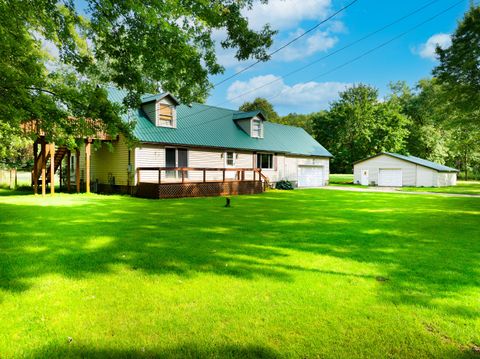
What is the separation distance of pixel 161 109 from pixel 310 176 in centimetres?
1700

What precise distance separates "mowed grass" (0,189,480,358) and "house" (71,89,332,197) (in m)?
9.96

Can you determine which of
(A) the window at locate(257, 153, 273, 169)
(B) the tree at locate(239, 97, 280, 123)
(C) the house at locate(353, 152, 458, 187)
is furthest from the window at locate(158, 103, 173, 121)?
(B) the tree at locate(239, 97, 280, 123)

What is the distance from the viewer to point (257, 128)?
1075 inches

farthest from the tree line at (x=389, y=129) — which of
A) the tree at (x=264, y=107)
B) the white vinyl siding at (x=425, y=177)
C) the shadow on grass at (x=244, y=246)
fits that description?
the shadow on grass at (x=244, y=246)

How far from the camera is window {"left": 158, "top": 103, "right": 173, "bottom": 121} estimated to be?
68.1ft

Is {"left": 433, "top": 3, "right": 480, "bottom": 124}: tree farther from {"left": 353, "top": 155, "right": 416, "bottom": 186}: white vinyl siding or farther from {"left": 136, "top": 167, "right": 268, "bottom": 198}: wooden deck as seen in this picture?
{"left": 136, "top": 167, "right": 268, "bottom": 198}: wooden deck

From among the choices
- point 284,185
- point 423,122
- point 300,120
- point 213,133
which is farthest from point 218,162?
point 300,120

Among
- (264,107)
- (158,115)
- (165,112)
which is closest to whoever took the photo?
(158,115)

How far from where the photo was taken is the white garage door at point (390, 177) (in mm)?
33406

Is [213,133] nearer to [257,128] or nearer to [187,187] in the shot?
[257,128]

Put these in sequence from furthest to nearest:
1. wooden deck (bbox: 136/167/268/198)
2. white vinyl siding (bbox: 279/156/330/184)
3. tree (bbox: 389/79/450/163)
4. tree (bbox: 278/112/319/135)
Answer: tree (bbox: 278/112/319/135) < tree (bbox: 389/79/450/163) < white vinyl siding (bbox: 279/156/330/184) < wooden deck (bbox: 136/167/268/198)

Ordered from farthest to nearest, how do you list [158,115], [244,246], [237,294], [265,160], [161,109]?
[265,160] → [161,109] → [158,115] → [244,246] → [237,294]

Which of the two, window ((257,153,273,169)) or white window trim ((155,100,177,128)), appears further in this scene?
window ((257,153,273,169))

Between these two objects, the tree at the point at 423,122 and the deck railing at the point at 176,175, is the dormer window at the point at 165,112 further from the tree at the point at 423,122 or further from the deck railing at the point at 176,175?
the tree at the point at 423,122
